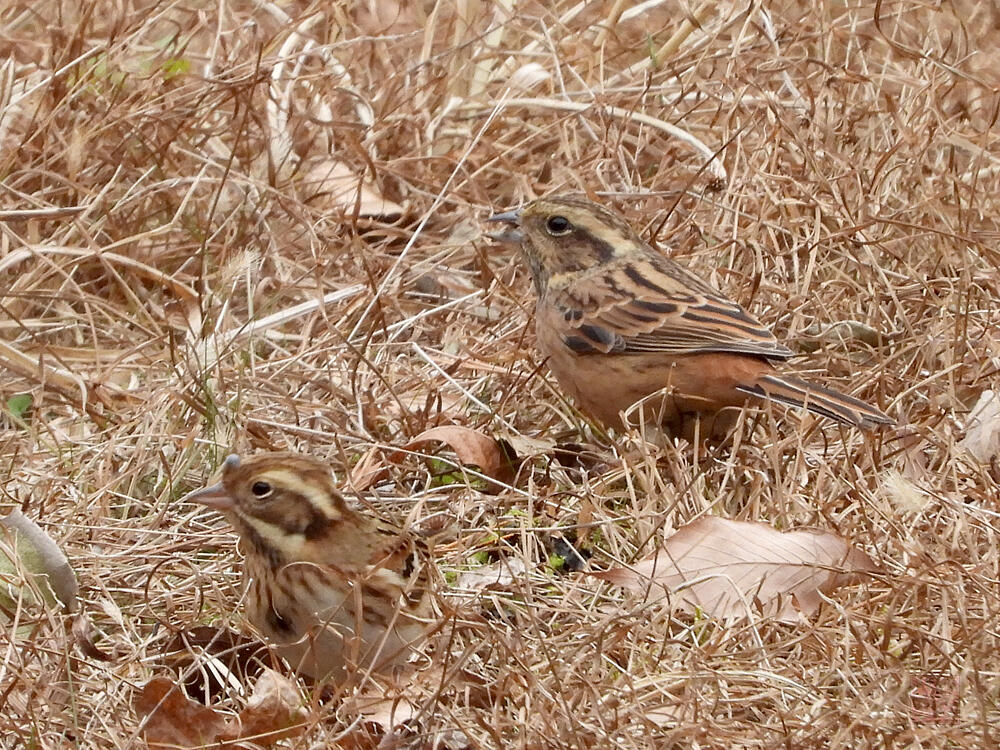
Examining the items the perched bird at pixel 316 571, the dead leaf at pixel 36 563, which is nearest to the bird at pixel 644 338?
the perched bird at pixel 316 571

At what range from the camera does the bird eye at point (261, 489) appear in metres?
4.00

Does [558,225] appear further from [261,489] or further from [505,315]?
[261,489]

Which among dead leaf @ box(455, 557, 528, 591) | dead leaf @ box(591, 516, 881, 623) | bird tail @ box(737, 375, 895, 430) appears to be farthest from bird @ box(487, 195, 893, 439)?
dead leaf @ box(455, 557, 528, 591)

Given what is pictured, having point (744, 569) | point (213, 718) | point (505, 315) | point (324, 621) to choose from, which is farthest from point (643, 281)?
point (213, 718)

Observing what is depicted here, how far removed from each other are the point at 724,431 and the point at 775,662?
4.76 ft

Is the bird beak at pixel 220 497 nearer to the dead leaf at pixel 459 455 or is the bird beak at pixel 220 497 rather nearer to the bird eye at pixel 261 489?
the bird eye at pixel 261 489

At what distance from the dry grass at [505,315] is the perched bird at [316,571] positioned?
17cm

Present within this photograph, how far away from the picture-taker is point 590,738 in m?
3.59

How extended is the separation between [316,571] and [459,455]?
129cm

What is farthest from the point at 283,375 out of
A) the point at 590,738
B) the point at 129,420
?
the point at 590,738

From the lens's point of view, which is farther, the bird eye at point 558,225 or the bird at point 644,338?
the bird eye at point 558,225

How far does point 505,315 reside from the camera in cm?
637

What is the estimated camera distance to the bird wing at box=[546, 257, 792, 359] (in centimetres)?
530

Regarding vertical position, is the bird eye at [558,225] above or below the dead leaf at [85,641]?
above
